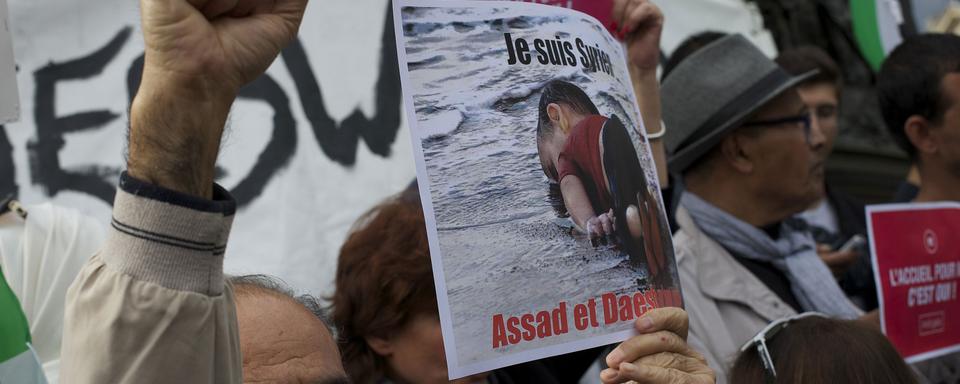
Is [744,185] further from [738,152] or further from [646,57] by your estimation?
[646,57]

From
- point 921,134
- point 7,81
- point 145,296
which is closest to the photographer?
point 145,296

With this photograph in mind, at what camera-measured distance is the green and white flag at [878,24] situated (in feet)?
11.9

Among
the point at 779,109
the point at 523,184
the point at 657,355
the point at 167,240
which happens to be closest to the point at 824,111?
the point at 779,109

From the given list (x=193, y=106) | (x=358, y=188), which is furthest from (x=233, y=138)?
(x=193, y=106)

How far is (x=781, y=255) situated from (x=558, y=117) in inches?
52.6

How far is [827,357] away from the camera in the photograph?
177cm

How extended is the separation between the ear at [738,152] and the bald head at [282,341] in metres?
1.39

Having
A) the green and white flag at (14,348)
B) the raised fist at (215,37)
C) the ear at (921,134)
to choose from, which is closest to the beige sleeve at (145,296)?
the raised fist at (215,37)

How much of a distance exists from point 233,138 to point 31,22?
525 millimetres

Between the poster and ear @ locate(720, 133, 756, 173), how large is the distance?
1.04 ft

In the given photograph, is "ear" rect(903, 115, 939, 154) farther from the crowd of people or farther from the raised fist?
the raised fist

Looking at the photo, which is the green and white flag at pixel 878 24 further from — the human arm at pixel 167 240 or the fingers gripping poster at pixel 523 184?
the human arm at pixel 167 240

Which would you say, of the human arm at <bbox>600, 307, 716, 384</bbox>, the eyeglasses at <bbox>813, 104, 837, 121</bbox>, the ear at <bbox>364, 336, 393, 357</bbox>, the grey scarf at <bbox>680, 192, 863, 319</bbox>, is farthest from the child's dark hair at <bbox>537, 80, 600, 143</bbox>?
the eyeglasses at <bbox>813, 104, 837, 121</bbox>

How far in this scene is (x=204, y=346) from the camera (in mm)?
1041
